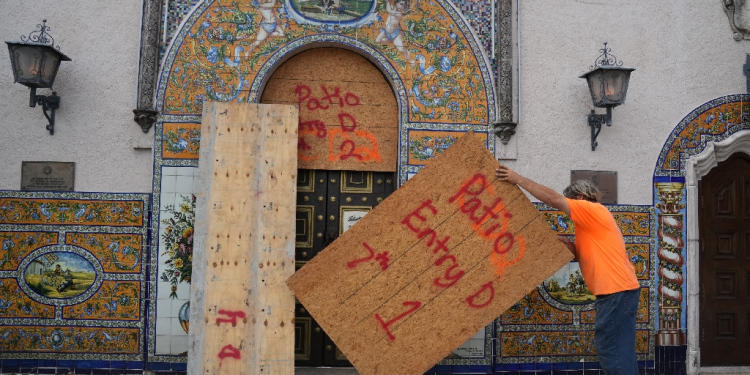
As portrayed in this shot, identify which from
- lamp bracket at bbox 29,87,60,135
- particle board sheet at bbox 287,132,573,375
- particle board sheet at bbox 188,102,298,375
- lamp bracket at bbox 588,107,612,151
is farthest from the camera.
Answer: lamp bracket at bbox 588,107,612,151

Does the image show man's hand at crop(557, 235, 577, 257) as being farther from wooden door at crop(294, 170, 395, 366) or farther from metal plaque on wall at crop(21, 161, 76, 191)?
metal plaque on wall at crop(21, 161, 76, 191)

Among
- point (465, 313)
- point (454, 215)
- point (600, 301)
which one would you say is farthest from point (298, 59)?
point (600, 301)

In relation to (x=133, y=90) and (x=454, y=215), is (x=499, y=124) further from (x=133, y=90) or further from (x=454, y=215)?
(x=133, y=90)

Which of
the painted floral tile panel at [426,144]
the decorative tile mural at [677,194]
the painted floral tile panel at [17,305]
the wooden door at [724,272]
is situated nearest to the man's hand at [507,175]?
the painted floral tile panel at [426,144]

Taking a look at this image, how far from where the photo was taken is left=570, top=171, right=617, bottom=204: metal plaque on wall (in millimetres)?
5703

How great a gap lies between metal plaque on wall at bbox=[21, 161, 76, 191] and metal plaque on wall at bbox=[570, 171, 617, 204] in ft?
15.5

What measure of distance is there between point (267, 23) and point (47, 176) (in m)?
2.46

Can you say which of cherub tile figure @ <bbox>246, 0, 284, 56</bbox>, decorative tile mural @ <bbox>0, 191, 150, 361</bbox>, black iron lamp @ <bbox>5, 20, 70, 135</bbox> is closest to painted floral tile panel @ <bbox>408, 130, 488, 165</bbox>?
cherub tile figure @ <bbox>246, 0, 284, 56</bbox>

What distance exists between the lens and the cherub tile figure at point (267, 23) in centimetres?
555

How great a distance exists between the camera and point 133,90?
5461mm

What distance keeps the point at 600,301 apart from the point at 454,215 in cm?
116

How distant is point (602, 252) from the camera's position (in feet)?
13.3

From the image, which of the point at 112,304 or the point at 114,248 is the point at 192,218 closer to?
the point at 114,248

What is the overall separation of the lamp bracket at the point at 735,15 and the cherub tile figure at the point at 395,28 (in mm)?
3290
